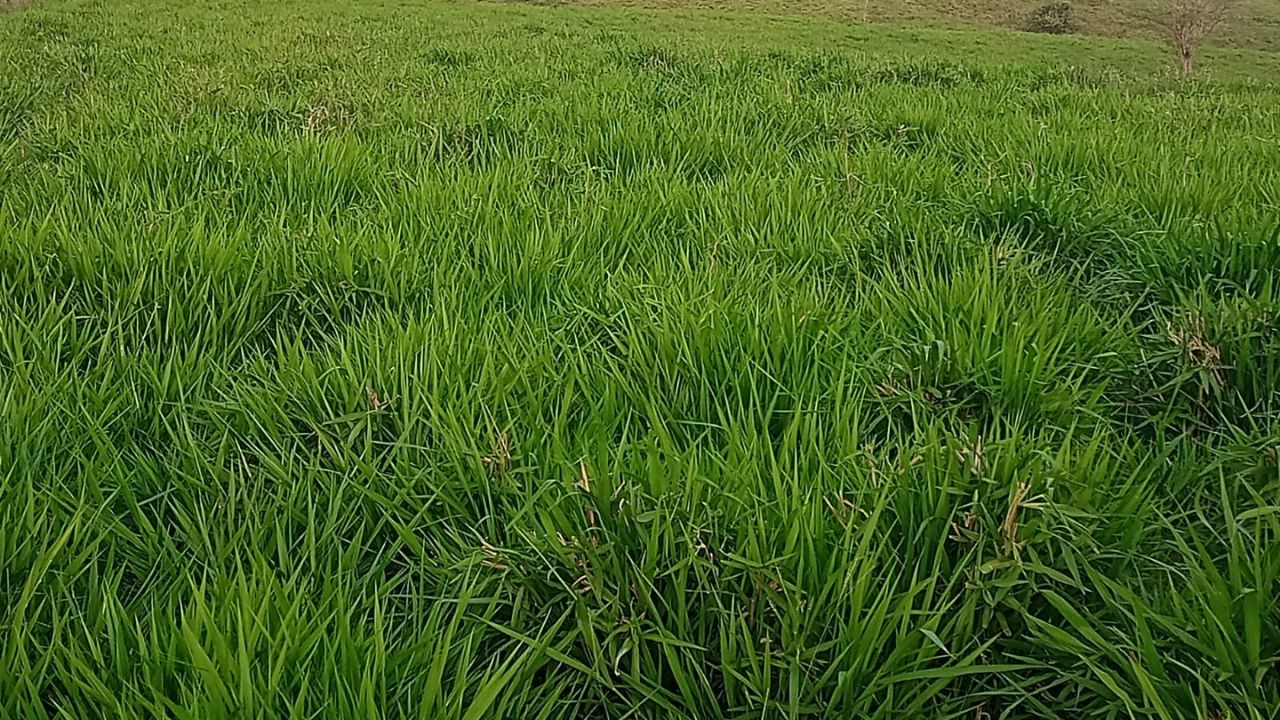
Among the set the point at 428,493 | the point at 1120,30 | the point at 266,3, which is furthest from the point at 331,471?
the point at 1120,30

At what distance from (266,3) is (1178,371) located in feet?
57.8

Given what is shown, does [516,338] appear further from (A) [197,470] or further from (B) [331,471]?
(A) [197,470]

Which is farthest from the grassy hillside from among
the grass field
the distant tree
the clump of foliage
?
the grass field

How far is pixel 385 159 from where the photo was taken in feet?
11.4

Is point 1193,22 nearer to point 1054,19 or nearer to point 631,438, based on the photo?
point 1054,19

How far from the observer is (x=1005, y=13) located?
33.4 m

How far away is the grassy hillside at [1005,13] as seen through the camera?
97.8 feet

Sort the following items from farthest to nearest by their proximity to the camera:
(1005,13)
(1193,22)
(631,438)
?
1. (1005,13)
2. (1193,22)
3. (631,438)

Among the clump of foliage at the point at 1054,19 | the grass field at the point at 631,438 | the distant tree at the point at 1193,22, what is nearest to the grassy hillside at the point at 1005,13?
the clump of foliage at the point at 1054,19

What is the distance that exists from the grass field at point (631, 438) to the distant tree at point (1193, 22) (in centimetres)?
2891

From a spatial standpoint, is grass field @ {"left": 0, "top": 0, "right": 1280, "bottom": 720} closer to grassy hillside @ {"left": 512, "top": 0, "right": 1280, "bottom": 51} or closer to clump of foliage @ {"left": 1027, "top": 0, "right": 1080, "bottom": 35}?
grassy hillside @ {"left": 512, "top": 0, "right": 1280, "bottom": 51}

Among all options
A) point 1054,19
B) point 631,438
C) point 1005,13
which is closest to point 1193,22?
point 1054,19

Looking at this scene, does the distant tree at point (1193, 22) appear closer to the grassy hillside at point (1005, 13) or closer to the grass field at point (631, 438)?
the grassy hillside at point (1005, 13)

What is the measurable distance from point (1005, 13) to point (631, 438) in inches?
1482
